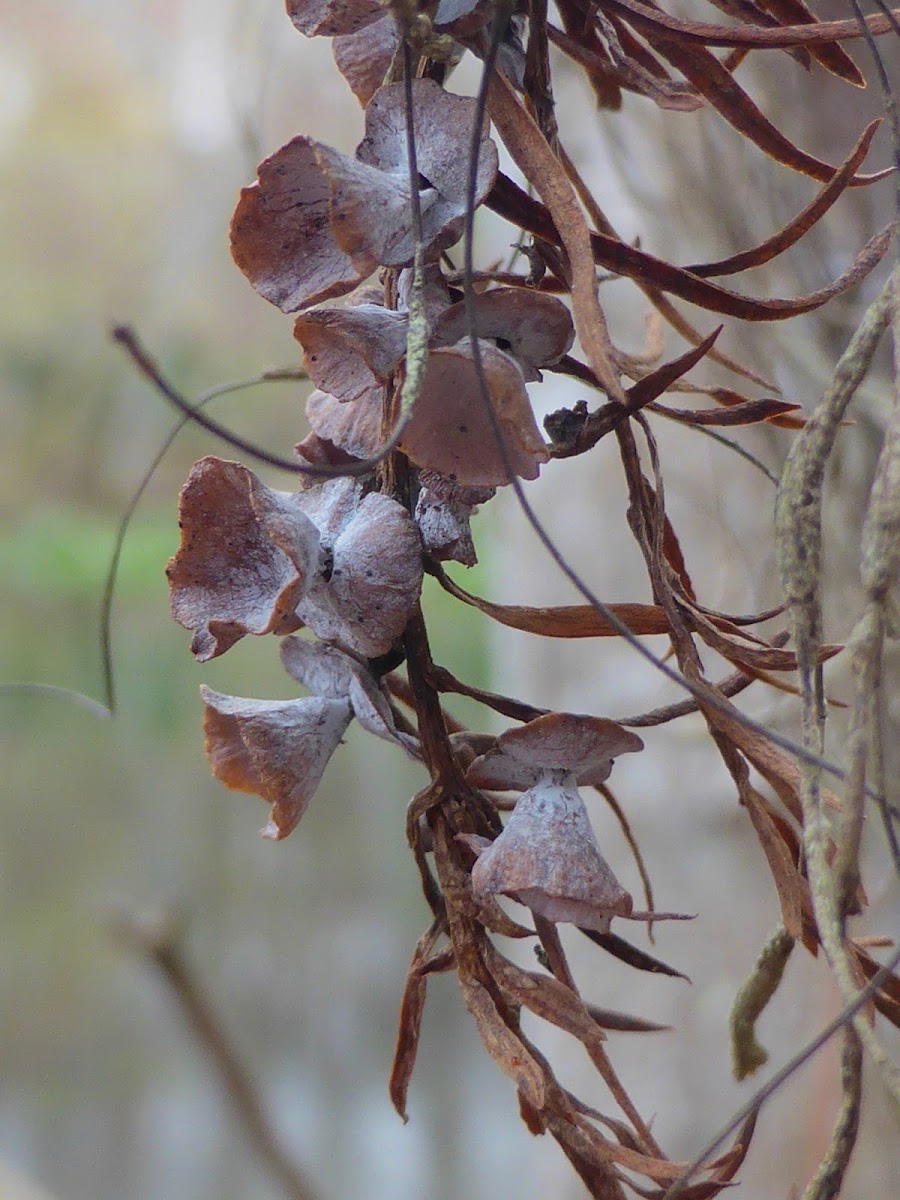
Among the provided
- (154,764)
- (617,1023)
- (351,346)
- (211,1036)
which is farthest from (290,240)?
(154,764)

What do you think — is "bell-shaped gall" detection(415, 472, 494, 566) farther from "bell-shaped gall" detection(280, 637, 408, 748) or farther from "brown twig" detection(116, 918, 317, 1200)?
"brown twig" detection(116, 918, 317, 1200)

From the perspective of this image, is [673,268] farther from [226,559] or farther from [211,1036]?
[211,1036]

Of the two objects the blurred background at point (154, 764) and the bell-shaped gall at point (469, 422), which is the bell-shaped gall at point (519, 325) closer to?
the bell-shaped gall at point (469, 422)

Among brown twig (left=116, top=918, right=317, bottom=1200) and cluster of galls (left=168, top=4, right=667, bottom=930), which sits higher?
cluster of galls (left=168, top=4, right=667, bottom=930)

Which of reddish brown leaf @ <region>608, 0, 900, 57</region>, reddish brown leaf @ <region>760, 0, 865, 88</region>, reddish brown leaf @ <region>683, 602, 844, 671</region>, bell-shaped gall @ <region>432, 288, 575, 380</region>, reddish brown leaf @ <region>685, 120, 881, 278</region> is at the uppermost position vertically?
reddish brown leaf @ <region>760, 0, 865, 88</region>

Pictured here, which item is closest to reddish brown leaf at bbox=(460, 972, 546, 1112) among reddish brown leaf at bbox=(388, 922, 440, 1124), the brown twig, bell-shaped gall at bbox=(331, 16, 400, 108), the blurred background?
reddish brown leaf at bbox=(388, 922, 440, 1124)

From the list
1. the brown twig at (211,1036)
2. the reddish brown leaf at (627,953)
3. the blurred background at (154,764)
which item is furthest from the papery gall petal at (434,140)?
the blurred background at (154,764)

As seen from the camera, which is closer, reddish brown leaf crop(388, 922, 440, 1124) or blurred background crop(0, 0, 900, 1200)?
reddish brown leaf crop(388, 922, 440, 1124)
